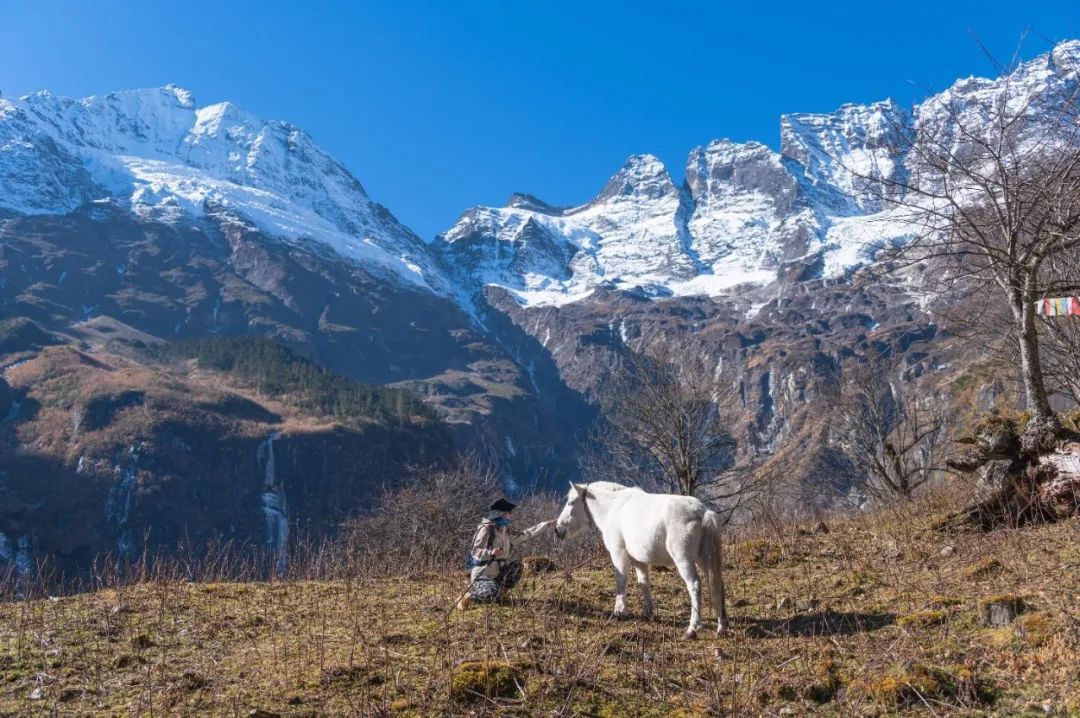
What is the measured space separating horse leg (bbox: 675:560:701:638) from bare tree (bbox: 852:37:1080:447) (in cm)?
558

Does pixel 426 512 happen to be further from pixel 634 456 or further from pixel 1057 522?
pixel 1057 522

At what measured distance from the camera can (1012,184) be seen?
11.0 meters

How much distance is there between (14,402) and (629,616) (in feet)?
506

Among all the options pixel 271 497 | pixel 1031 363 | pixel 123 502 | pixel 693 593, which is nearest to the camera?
pixel 693 593

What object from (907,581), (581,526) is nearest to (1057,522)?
(907,581)

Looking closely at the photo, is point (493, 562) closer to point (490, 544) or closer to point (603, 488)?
point (490, 544)

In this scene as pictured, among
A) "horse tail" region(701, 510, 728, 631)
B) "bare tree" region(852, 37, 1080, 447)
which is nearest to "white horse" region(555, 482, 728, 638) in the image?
"horse tail" region(701, 510, 728, 631)

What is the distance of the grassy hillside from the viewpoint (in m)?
6.40

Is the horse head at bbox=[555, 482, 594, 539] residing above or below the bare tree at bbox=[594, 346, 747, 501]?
below

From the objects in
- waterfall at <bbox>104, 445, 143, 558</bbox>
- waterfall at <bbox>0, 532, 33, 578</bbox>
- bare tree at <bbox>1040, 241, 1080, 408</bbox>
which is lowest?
waterfall at <bbox>0, 532, 33, 578</bbox>

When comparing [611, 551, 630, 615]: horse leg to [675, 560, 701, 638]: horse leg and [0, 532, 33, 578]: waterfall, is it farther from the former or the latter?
[0, 532, 33, 578]: waterfall

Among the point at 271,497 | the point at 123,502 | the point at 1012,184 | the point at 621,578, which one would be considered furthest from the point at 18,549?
the point at 1012,184

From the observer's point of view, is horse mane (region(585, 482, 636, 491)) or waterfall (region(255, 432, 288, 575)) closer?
horse mane (region(585, 482, 636, 491))

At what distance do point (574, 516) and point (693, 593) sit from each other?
282 centimetres
